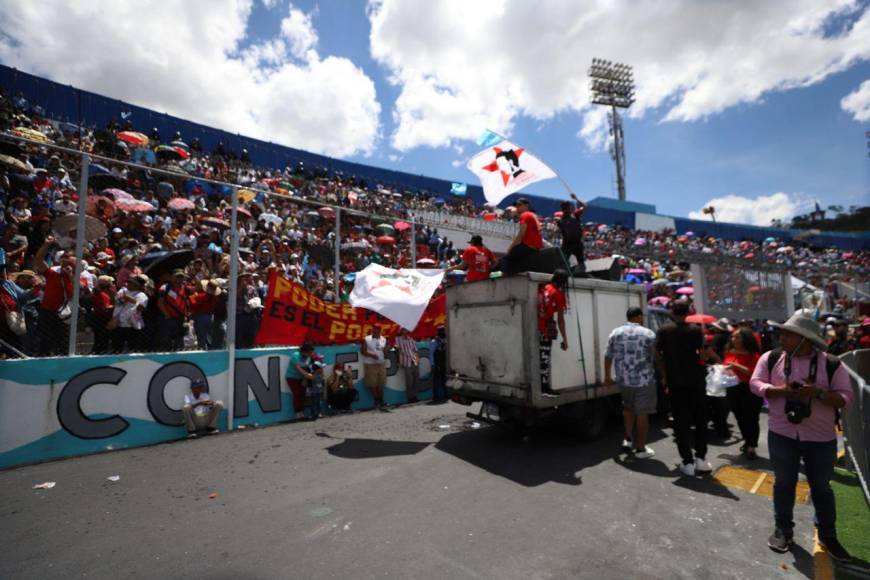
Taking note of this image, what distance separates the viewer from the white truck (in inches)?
223

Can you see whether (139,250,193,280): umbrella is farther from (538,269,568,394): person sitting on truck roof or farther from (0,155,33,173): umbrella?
(538,269,568,394): person sitting on truck roof

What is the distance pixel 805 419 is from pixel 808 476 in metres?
0.46

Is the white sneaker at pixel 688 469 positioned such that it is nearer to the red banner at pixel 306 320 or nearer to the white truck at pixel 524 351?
the white truck at pixel 524 351

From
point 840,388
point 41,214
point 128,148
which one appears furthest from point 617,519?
point 128,148

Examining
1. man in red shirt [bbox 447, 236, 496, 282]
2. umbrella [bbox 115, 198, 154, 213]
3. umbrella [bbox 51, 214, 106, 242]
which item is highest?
umbrella [bbox 115, 198, 154, 213]

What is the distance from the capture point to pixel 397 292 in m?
6.91

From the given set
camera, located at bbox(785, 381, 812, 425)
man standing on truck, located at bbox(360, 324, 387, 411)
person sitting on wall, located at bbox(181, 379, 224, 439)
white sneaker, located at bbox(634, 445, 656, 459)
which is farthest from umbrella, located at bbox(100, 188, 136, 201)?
camera, located at bbox(785, 381, 812, 425)

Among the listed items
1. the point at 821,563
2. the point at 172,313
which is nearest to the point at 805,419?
the point at 821,563

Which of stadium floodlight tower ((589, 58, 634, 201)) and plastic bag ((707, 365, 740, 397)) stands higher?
stadium floodlight tower ((589, 58, 634, 201))

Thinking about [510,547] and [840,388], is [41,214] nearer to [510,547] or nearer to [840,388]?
[510,547]

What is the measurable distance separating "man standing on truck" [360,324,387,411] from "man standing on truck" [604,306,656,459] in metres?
4.74

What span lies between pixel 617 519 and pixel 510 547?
116 centimetres

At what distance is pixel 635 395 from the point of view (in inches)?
217

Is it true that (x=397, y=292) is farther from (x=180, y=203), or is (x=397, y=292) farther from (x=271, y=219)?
(x=271, y=219)
